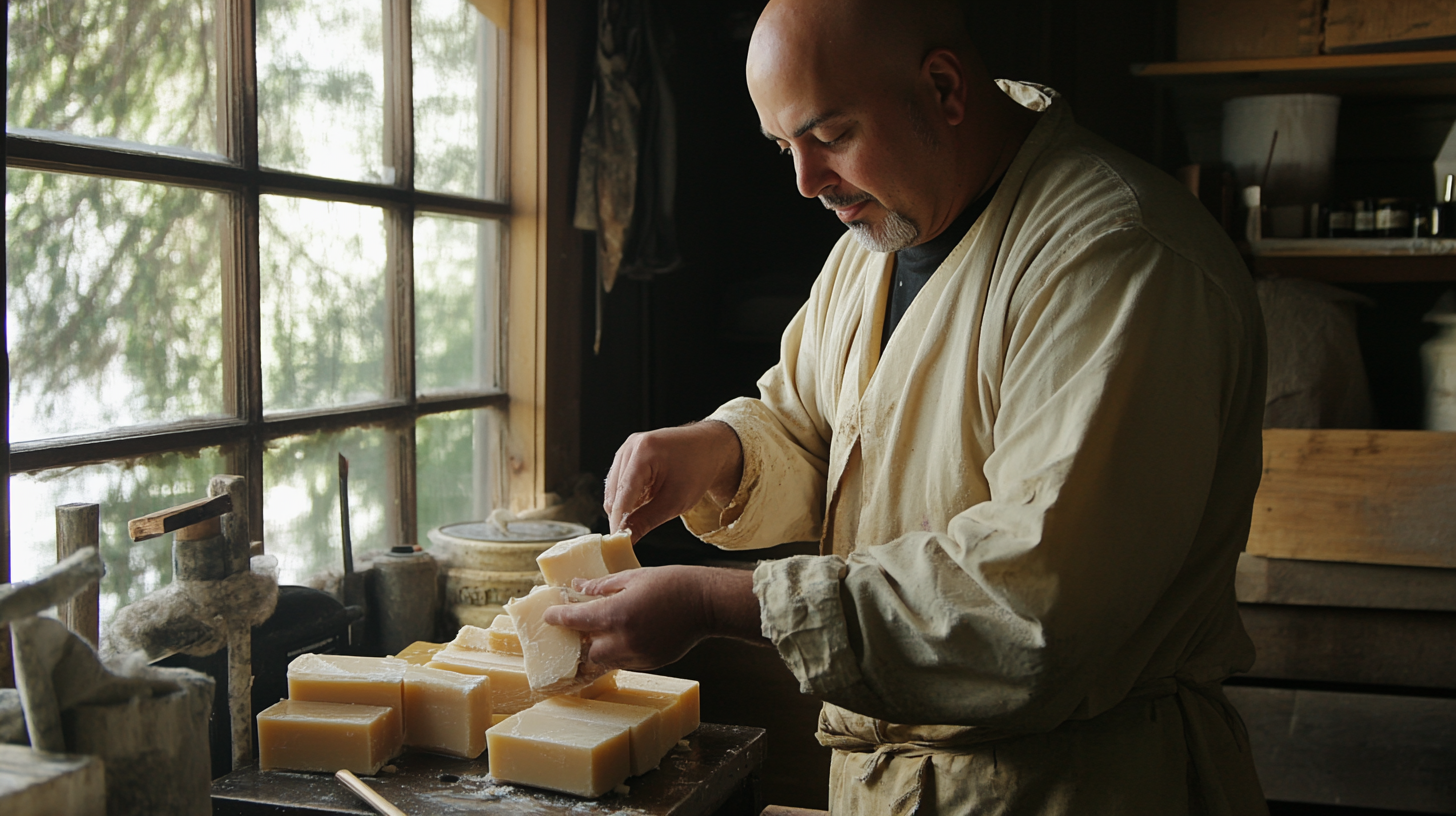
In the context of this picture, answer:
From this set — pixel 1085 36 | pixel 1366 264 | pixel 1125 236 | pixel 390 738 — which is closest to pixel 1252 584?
pixel 1366 264

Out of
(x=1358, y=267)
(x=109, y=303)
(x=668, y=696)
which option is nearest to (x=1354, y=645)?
(x=1358, y=267)

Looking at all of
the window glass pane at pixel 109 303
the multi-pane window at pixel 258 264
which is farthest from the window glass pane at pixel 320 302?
the window glass pane at pixel 109 303

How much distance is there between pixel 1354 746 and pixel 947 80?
2.43m

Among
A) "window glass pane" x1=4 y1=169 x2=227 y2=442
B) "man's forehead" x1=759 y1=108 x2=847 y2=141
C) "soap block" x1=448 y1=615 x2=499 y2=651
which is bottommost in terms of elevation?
"soap block" x1=448 y1=615 x2=499 y2=651

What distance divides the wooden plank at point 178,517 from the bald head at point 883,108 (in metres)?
0.90

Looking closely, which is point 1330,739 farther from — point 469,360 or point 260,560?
point 260,560

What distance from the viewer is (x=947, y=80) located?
138 centimetres

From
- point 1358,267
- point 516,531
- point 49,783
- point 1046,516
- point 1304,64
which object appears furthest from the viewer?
point 1358,267

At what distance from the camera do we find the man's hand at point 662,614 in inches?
46.8

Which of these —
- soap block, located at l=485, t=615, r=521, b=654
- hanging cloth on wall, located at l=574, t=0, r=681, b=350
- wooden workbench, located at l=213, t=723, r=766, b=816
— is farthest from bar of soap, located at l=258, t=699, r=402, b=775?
hanging cloth on wall, located at l=574, t=0, r=681, b=350

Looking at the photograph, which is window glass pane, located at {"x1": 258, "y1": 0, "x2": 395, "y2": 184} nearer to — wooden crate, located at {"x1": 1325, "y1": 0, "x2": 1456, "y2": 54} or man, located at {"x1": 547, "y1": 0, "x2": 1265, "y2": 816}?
man, located at {"x1": 547, "y1": 0, "x2": 1265, "y2": 816}

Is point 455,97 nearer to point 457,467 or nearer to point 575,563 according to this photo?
point 457,467

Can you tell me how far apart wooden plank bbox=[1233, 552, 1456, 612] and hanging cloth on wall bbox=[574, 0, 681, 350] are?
1.79 m

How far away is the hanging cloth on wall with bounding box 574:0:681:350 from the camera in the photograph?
2.91 meters
